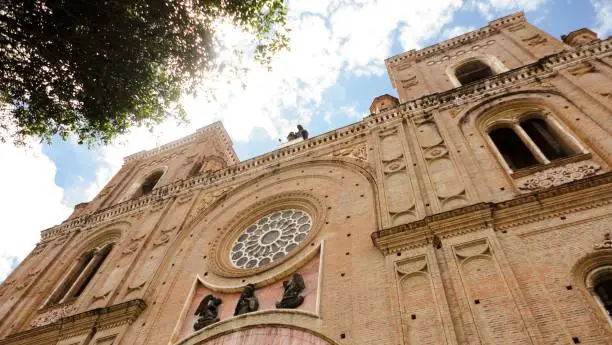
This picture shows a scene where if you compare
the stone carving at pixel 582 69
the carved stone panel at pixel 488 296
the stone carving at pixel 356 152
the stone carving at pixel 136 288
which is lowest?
the carved stone panel at pixel 488 296

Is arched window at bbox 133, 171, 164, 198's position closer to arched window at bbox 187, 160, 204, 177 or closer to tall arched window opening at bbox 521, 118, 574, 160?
arched window at bbox 187, 160, 204, 177

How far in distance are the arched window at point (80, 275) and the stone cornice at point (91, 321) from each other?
1633 millimetres

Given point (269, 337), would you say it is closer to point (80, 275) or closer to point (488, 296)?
point (488, 296)

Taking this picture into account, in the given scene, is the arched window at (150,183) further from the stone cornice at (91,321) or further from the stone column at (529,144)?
the stone column at (529,144)

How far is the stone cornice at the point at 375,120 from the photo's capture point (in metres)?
12.4

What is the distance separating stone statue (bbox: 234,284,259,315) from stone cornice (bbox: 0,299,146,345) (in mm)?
2740

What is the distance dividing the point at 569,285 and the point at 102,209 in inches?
618

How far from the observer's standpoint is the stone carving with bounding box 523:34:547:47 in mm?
14938

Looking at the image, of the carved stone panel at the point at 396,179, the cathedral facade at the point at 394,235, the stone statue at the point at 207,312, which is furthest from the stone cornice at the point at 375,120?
the stone statue at the point at 207,312

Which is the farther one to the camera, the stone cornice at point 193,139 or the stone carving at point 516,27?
the stone cornice at point 193,139

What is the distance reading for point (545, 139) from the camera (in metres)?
10.7

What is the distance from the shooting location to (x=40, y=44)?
915 cm

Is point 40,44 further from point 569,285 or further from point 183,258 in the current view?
point 569,285

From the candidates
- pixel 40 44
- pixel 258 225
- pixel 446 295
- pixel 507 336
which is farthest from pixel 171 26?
pixel 507 336
